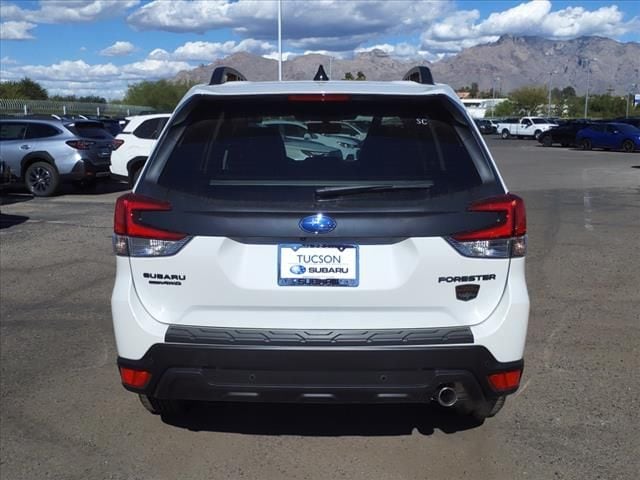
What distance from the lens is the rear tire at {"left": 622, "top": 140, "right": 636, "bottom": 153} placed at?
35.8 metres

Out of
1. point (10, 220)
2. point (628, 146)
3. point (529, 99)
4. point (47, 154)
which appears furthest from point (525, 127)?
point (529, 99)

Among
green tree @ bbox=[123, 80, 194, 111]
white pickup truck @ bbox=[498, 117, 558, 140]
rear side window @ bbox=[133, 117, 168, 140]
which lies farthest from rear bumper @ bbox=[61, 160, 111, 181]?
green tree @ bbox=[123, 80, 194, 111]

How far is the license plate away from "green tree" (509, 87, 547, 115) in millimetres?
101007

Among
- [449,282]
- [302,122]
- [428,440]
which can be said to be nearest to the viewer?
[449,282]

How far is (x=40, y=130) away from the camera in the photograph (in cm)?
1658

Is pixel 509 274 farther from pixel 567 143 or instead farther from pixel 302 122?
pixel 567 143

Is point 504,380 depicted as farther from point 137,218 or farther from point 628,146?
point 628,146

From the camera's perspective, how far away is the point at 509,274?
3.37 metres

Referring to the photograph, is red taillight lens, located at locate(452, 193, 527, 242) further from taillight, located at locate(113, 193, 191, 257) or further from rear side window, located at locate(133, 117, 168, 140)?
rear side window, located at locate(133, 117, 168, 140)

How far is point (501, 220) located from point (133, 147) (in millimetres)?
13400

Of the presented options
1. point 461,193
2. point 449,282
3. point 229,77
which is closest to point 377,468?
point 449,282

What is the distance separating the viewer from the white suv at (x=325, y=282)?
3.24 metres

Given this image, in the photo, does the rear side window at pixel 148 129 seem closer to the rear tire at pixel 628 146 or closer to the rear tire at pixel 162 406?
the rear tire at pixel 162 406

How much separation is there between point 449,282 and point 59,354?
3613 mm
